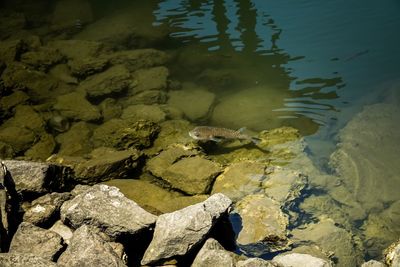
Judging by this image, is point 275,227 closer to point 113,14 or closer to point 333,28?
point 333,28

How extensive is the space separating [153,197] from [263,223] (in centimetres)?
148

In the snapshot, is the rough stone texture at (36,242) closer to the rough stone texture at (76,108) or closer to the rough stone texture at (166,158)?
the rough stone texture at (166,158)

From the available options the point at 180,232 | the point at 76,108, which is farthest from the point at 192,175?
the point at 76,108

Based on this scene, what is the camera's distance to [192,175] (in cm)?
505

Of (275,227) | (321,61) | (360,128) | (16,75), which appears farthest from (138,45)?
(275,227)

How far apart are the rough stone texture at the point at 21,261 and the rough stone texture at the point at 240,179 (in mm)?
2470

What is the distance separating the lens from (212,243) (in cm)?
371

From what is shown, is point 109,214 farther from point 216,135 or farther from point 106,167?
point 216,135

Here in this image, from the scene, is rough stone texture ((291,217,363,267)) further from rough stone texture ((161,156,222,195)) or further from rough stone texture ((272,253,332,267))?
rough stone texture ((161,156,222,195))

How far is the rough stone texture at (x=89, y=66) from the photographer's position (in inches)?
322

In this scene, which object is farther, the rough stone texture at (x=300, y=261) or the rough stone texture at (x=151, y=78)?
the rough stone texture at (x=151, y=78)

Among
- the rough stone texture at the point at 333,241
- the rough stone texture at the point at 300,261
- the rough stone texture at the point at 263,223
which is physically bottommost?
the rough stone texture at the point at 333,241

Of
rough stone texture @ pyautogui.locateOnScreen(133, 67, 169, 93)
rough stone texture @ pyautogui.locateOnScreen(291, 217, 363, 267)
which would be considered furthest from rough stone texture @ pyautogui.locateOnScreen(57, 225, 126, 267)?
rough stone texture @ pyautogui.locateOnScreen(133, 67, 169, 93)

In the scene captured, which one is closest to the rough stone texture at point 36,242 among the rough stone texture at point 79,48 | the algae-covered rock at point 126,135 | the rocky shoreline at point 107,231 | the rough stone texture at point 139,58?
the rocky shoreline at point 107,231
